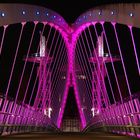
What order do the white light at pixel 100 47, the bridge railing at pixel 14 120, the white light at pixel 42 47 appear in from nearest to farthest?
the bridge railing at pixel 14 120 < the white light at pixel 100 47 < the white light at pixel 42 47

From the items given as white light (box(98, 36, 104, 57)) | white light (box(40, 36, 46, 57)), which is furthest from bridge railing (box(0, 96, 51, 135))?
white light (box(40, 36, 46, 57))

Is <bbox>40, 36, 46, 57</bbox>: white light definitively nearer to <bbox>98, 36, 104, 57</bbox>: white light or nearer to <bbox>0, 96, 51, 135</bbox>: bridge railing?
<bbox>98, 36, 104, 57</bbox>: white light

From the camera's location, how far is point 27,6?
102 ft

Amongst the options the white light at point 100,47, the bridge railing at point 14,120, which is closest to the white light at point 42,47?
the white light at point 100,47

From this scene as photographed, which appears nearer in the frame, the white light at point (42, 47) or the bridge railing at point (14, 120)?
the bridge railing at point (14, 120)

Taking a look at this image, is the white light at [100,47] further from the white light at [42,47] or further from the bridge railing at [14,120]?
the bridge railing at [14,120]

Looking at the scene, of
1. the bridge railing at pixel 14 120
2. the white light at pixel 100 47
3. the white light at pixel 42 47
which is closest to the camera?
the bridge railing at pixel 14 120

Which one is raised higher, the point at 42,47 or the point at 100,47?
the point at 42,47

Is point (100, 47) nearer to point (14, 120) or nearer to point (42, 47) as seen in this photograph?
point (42, 47)

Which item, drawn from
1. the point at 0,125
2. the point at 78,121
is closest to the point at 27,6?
the point at 0,125

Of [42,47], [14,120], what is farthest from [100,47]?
[14,120]

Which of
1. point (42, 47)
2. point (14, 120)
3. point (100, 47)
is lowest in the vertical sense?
point (14, 120)

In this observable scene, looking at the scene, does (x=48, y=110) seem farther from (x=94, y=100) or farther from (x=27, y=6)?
(x=27, y=6)

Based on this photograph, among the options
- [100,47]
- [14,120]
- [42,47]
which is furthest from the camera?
[42,47]
